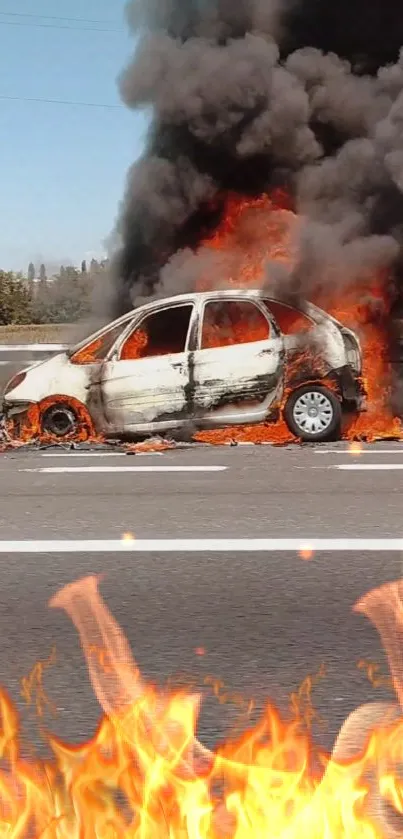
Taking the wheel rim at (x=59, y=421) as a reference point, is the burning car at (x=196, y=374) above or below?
above

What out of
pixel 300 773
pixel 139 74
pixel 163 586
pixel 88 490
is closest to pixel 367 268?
pixel 139 74

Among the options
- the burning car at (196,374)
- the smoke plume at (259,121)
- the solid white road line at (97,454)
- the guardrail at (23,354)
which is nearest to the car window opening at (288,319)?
the burning car at (196,374)

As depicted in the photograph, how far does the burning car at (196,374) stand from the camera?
13.4 m

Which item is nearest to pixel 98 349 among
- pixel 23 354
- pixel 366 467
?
pixel 366 467

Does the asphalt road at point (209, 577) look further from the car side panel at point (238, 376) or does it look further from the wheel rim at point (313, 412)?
the wheel rim at point (313, 412)

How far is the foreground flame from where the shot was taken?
9.56ft

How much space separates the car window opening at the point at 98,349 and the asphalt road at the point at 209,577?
6.34 feet

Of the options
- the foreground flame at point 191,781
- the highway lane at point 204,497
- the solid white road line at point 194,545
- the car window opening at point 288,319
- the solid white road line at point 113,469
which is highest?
the car window opening at point 288,319

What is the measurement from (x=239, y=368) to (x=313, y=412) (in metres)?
0.88

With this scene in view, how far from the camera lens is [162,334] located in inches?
531

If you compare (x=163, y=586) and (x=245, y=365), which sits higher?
(x=245, y=365)

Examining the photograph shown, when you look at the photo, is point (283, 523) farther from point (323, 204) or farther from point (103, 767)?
point (323, 204)

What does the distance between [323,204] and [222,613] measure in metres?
17.3

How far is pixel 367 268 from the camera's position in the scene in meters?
20.3
